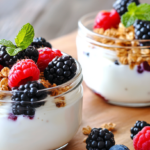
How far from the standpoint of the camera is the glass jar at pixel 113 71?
1.15 metres

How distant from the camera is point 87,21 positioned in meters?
1.45

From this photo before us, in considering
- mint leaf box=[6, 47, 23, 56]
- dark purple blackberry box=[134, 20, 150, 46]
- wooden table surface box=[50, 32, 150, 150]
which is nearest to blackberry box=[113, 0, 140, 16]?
dark purple blackberry box=[134, 20, 150, 46]

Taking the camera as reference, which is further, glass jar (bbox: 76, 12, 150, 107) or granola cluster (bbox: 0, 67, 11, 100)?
glass jar (bbox: 76, 12, 150, 107)

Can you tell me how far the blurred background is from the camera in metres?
2.38

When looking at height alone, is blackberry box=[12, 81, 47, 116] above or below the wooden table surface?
above

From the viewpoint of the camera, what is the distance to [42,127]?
828 mm

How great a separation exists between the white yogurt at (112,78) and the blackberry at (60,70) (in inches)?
12.9

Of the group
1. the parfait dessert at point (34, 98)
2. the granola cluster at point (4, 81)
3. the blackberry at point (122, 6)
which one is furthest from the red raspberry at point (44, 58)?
the blackberry at point (122, 6)

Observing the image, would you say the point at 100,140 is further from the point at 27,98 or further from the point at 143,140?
the point at 27,98

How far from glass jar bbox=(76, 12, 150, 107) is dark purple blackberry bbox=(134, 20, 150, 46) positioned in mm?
29

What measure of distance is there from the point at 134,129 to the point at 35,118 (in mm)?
370

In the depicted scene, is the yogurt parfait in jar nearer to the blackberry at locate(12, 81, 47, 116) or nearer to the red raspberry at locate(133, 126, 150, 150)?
the red raspberry at locate(133, 126, 150, 150)

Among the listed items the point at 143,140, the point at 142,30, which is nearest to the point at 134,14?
the point at 142,30

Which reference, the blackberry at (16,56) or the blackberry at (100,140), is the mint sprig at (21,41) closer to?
the blackberry at (16,56)
